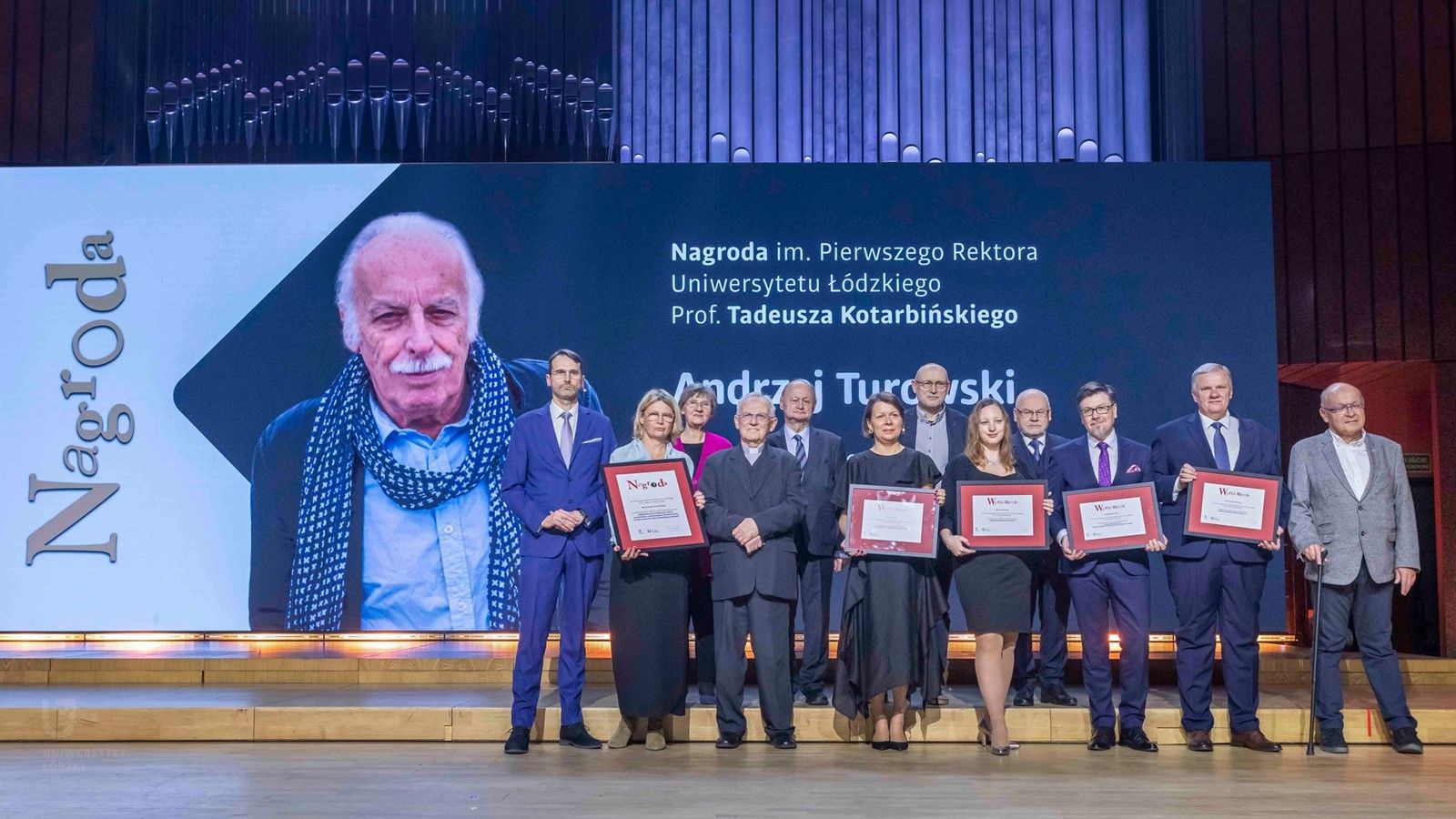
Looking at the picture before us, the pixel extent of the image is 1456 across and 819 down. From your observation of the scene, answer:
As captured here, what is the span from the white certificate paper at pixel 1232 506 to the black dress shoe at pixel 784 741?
175cm

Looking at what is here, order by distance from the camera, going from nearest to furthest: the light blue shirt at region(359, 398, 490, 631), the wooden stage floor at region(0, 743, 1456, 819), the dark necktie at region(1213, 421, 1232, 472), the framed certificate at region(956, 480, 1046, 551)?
the wooden stage floor at region(0, 743, 1456, 819) < the framed certificate at region(956, 480, 1046, 551) < the dark necktie at region(1213, 421, 1232, 472) < the light blue shirt at region(359, 398, 490, 631)

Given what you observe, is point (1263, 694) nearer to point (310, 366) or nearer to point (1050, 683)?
point (1050, 683)

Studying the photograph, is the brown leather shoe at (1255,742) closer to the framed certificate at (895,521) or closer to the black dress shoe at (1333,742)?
the black dress shoe at (1333,742)

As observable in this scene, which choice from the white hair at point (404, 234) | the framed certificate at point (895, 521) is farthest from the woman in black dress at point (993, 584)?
the white hair at point (404, 234)

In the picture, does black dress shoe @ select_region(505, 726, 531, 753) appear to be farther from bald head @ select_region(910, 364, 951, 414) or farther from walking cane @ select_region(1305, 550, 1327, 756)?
walking cane @ select_region(1305, 550, 1327, 756)

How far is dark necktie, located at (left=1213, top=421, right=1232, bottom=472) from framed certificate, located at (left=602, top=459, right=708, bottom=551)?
200 cm

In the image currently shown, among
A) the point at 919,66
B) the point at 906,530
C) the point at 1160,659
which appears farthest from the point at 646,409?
the point at 919,66

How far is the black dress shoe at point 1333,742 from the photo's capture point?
4590 millimetres

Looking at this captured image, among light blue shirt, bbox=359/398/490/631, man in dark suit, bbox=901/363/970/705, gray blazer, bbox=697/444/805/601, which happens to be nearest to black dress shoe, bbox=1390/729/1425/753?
man in dark suit, bbox=901/363/970/705

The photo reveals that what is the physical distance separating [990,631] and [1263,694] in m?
1.81

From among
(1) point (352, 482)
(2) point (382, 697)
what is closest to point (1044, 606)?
(2) point (382, 697)

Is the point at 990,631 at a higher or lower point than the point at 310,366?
lower

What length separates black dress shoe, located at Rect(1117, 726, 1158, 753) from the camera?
15.2 feet

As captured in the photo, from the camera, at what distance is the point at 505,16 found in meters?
7.85
